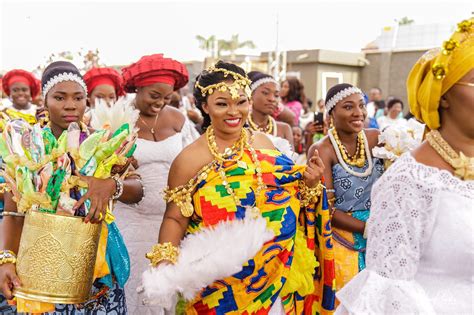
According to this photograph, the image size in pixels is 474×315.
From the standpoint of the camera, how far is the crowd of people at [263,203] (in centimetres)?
199

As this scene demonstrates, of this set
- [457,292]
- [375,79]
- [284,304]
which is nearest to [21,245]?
[284,304]

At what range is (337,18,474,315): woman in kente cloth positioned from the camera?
6.40 ft

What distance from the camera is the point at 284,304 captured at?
3.21 meters

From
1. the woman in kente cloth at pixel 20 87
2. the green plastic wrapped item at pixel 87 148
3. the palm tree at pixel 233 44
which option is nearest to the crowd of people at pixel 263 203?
the green plastic wrapped item at pixel 87 148

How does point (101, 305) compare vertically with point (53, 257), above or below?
below

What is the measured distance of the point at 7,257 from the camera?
2627mm

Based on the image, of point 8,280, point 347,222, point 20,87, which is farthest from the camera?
point 20,87

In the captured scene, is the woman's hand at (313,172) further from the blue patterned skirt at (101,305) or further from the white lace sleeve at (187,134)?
the white lace sleeve at (187,134)

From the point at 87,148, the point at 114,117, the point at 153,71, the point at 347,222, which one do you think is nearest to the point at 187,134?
the point at 153,71

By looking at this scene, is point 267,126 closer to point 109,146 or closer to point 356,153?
point 356,153

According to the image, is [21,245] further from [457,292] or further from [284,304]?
[457,292]

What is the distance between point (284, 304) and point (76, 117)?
1.63 meters

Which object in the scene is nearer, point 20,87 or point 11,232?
point 11,232

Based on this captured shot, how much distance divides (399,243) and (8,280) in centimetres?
180
